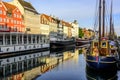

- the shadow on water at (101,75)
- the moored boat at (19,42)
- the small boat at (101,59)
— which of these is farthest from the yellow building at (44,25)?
the shadow on water at (101,75)

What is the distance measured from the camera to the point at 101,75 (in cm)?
2488

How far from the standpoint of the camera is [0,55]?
1503 inches

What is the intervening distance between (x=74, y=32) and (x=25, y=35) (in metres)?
122

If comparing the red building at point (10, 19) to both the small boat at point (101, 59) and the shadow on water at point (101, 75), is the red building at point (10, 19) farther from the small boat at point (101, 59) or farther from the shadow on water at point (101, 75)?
the shadow on water at point (101, 75)

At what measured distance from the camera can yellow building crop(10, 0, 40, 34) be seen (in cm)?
8925

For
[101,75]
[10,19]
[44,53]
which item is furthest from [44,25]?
[101,75]

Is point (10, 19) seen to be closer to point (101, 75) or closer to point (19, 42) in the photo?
point (19, 42)

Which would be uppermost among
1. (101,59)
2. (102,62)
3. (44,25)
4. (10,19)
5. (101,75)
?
(10,19)

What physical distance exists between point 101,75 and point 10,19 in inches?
2221

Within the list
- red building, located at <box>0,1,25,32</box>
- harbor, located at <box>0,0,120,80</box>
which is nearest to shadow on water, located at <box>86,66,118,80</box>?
harbor, located at <box>0,0,120,80</box>

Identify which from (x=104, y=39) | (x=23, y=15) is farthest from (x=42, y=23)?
(x=104, y=39)

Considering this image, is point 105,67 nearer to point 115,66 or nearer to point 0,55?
point 115,66

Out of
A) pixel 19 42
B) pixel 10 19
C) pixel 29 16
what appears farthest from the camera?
pixel 29 16

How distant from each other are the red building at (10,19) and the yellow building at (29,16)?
4387 millimetres
